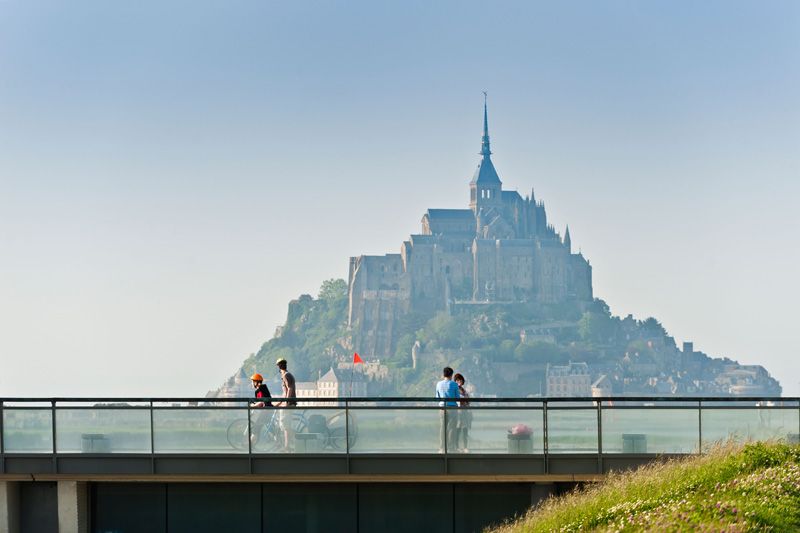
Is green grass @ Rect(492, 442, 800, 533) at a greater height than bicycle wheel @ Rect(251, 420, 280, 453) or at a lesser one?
lesser

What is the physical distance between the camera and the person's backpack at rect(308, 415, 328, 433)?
1468 centimetres

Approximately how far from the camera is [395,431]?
1463 cm

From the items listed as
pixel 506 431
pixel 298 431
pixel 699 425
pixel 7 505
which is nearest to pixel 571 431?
pixel 506 431

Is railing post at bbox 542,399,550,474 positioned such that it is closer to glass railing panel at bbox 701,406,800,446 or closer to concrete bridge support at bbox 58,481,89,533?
glass railing panel at bbox 701,406,800,446

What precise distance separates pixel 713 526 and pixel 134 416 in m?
7.93

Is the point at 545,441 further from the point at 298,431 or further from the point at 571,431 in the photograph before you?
the point at 298,431

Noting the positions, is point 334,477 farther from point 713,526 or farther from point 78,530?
point 713,526

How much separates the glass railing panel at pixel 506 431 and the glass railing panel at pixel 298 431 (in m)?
1.42

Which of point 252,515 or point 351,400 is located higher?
point 351,400

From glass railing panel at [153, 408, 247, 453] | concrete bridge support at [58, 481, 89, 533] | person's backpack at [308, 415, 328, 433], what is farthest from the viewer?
concrete bridge support at [58, 481, 89, 533]

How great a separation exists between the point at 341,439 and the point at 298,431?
542 mm

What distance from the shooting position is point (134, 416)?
1498 centimetres

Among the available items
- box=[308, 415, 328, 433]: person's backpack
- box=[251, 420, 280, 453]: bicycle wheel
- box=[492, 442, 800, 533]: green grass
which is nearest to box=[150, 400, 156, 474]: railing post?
box=[251, 420, 280, 453]: bicycle wheel

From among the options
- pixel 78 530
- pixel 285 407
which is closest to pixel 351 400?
pixel 285 407
